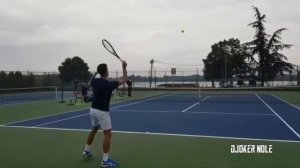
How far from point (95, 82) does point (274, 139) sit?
483cm

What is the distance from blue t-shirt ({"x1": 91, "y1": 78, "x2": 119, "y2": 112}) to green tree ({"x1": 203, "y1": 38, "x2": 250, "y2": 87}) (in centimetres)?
4366

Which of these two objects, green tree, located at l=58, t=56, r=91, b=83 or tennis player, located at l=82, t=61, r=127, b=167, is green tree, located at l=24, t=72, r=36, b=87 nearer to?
green tree, located at l=58, t=56, r=91, b=83

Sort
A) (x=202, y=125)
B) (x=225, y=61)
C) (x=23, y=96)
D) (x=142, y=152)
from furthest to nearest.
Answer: (x=225, y=61), (x=23, y=96), (x=202, y=125), (x=142, y=152)

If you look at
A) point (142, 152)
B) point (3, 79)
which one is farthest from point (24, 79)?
point (142, 152)

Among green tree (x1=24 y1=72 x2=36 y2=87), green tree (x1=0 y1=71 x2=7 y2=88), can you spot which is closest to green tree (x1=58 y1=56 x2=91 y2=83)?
green tree (x1=24 y1=72 x2=36 y2=87)

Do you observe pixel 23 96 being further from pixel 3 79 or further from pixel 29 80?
pixel 29 80

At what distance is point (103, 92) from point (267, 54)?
4651cm

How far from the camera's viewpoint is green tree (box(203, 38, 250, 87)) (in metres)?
51.8

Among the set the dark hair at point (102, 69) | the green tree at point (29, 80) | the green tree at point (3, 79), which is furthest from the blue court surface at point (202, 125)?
the green tree at point (29, 80)

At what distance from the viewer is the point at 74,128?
40.4 feet

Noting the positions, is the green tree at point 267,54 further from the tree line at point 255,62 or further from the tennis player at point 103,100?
the tennis player at point 103,100

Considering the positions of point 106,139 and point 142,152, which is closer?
point 106,139

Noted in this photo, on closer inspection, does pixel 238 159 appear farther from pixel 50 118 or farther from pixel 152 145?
pixel 50 118

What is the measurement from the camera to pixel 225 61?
50.1 metres
